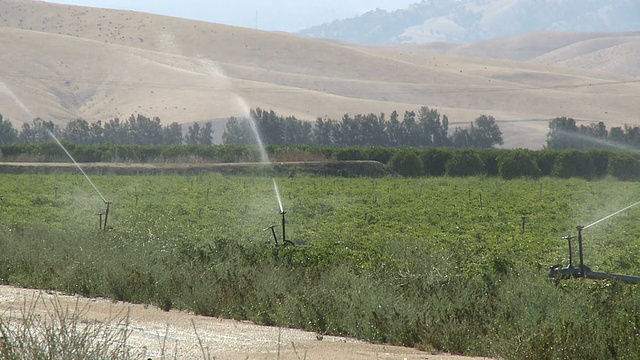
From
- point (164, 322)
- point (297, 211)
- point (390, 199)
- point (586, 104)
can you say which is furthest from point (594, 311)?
point (586, 104)

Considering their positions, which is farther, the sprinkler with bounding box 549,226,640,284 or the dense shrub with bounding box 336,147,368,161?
the dense shrub with bounding box 336,147,368,161

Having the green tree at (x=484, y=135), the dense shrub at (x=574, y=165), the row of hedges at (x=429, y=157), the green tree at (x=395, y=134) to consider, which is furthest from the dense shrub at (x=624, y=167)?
the green tree at (x=484, y=135)

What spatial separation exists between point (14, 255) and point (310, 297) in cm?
715

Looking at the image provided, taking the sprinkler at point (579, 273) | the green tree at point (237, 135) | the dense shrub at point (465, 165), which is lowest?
the dense shrub at point (465, 165)

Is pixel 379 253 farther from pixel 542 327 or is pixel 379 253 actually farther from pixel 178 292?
pixel 542 327

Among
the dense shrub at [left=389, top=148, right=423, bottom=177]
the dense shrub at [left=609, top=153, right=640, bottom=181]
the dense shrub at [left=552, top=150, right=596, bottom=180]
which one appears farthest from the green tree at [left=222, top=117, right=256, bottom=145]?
the dense shrub at [left=609, top=153, right=640, bottom=181]

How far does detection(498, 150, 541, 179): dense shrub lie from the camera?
71.1 m

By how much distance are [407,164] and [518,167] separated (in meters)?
9.04

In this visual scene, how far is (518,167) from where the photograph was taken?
71.1 m

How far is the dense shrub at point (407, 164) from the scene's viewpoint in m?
71.4

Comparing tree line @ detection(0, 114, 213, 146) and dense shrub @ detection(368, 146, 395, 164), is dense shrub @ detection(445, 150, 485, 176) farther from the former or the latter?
tree line @ detection(0, 114, 213, 146)

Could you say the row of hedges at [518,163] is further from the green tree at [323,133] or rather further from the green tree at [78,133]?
the green tree at [78,133]

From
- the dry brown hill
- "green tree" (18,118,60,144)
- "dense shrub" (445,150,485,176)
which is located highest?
the dry brown hill

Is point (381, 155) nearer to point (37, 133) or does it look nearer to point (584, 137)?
point (584, 137)
